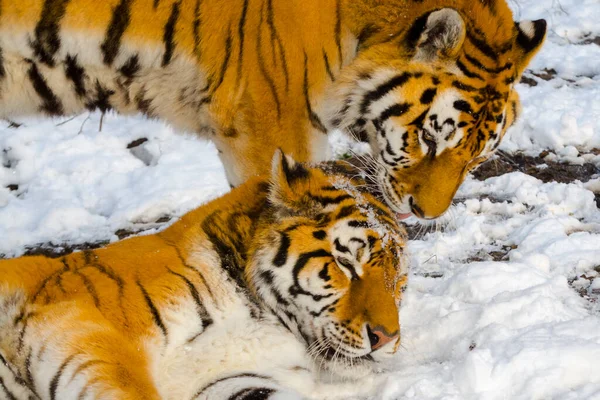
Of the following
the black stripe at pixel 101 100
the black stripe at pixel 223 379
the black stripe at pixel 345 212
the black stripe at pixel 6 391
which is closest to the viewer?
the black stripe at pixel 6 391

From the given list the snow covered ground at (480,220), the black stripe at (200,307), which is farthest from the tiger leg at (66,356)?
the snow covered ground at (480,220)

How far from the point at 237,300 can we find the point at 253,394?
25 centimetres

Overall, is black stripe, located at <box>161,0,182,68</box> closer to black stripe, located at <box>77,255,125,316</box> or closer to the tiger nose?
black stripe, located at <box>77,255,125,316</box>

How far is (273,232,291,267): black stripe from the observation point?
2.04m

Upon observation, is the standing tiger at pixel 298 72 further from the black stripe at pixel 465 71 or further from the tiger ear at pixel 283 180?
the tiger ear at pixel 283 180

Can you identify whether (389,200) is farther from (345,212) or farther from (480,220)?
(480,220)

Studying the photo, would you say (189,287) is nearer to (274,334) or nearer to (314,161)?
(274,334)

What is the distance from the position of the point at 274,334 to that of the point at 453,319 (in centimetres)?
56

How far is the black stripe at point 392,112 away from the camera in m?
2.35

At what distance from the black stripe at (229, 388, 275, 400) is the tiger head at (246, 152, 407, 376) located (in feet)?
0.53

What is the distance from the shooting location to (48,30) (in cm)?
242

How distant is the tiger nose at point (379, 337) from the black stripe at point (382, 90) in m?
0.79

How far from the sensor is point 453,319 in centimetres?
225

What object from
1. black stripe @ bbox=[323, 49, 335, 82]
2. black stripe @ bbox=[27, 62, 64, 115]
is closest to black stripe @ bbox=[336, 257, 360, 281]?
black stripe @ bbox=[323, 49, 335, 82]
